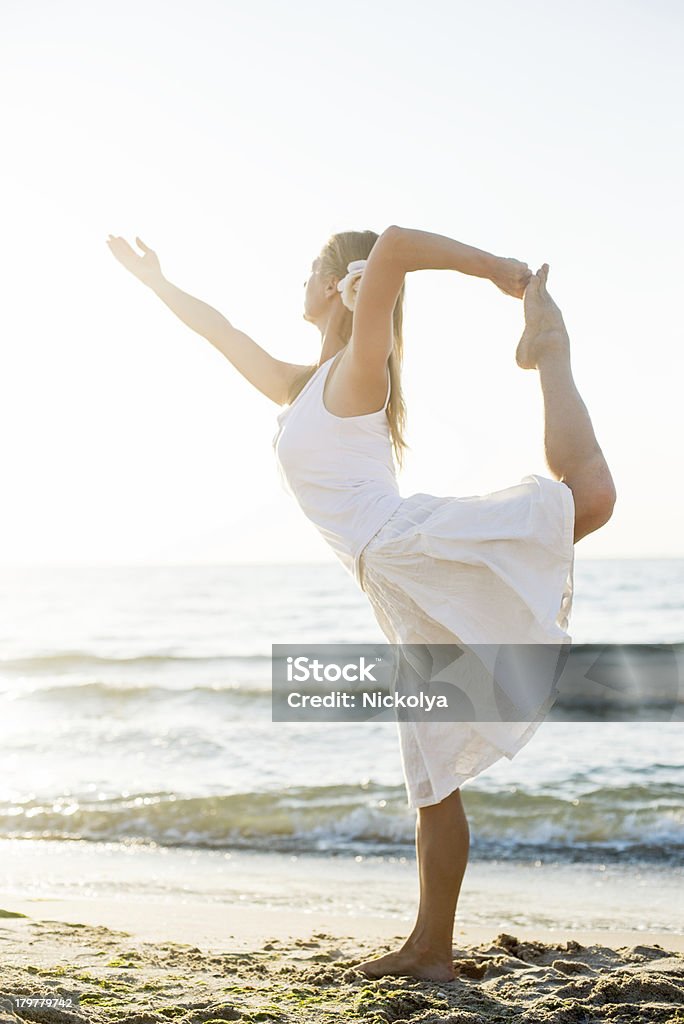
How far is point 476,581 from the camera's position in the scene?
2.78 m

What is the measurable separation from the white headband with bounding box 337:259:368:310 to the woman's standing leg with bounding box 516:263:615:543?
19.9 inches

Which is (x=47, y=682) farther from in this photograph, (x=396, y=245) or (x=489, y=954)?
(x=396, y=245)

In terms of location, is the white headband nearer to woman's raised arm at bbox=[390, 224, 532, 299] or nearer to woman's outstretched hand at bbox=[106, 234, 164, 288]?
woman's raised arm at bbox=[390, 224, 532, 299]

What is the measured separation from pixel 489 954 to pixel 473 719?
1.09 metres

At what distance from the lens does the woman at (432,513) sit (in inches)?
107

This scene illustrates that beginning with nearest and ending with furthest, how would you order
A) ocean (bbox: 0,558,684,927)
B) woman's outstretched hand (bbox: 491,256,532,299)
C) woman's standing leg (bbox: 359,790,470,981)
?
woman's outstretched hand (bbox: 491,256,532,299) → woman's standing leg (bbox: 359,790,470,981) → ocean (bbox: 0,558,684,927)

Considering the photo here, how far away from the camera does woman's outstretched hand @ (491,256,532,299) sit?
2.81 metres

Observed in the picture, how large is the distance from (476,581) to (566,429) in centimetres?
46

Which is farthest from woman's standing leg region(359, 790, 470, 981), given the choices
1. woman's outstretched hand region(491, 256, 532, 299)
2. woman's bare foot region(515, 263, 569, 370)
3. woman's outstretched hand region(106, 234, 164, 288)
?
woman's outstretched hand region(106, 234, 164, 288)

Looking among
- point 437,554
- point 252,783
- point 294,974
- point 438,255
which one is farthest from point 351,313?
point 252,783

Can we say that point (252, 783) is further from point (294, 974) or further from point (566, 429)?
point (566, 429)

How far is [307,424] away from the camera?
118 inches

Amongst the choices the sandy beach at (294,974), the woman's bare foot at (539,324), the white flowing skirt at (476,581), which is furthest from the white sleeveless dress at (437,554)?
the sandy beach at (294,974)

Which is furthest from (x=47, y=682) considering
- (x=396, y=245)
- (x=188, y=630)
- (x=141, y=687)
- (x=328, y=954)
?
(x=396, y=245)
